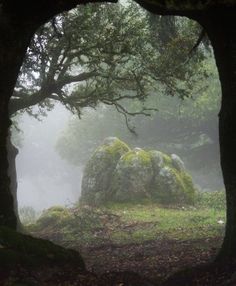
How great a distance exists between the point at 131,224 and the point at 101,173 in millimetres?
6981

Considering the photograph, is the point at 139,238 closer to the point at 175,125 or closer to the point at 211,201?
the point at 211,201

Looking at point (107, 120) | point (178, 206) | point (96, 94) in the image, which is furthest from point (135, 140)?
point (96, 94)

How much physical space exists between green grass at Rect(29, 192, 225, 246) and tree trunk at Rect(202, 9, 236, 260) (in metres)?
6.73

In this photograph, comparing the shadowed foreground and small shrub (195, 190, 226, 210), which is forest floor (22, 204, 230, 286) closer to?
the shadowed foreground

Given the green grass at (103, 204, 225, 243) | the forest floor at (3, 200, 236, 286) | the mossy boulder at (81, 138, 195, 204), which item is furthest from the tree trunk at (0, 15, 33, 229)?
the mossy boulder at (81, 138, 195, 204)

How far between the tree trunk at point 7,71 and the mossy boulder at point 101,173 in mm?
15664

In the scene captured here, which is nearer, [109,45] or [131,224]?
→ [109,45]

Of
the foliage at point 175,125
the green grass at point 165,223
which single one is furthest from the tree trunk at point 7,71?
the foliage at point 175,125

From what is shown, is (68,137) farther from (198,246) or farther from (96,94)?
(198,246)

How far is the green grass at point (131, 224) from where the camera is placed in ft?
55.5

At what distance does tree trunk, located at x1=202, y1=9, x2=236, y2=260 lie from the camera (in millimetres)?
8852

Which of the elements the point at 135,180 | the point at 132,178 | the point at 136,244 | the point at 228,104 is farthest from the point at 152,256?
the point at 132,178

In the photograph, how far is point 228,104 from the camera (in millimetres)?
9133

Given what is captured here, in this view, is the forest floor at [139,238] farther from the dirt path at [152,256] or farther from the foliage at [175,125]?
the foliage at [175,125]
